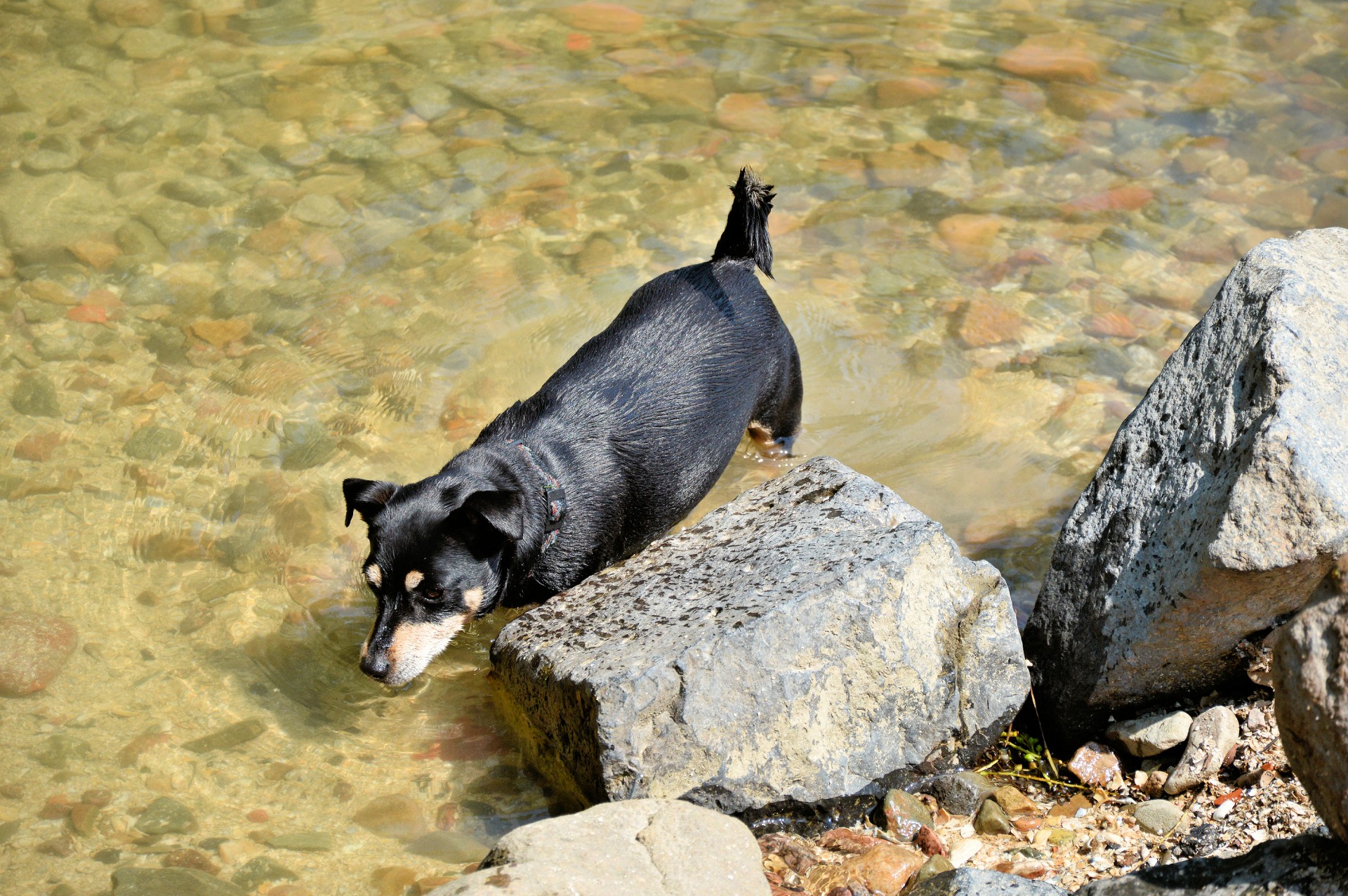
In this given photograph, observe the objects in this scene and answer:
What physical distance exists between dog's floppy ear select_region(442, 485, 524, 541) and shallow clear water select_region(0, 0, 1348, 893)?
859 millimetres

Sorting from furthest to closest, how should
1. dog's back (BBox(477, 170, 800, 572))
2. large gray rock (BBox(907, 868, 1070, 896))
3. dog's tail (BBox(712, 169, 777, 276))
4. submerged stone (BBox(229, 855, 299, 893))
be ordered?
1. dog's tail (BBox(712, 169, 777, 276))
2. dog's back (BBox(477, 170, 800, 572))
3. submerged stone (BBox(229, 855, 299, 893))
4. large gray rock (BBox(907, 868, 1070, 896))

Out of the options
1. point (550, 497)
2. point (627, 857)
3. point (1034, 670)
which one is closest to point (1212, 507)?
point (1034, 670)

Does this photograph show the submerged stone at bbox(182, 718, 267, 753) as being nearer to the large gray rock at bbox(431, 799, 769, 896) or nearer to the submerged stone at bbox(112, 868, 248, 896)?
the submerged stone at bbox(112, 868, 248, 896)

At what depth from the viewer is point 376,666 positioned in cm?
441

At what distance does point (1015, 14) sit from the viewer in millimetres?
9750

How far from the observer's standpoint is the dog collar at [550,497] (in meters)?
4.84

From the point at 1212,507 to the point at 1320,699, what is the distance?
1126mm

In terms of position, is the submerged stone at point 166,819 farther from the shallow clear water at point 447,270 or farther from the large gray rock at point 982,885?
the large gray rock at point 982,885

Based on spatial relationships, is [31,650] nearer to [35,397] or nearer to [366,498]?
[366,498]

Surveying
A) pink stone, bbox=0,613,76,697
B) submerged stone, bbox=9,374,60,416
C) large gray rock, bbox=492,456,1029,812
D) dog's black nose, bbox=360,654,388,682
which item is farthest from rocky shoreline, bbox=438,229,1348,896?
submerged stone, bbox=9,374,60,416

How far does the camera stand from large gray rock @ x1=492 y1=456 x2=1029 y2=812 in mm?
3705

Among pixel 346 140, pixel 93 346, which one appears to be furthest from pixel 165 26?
pixel 93 346

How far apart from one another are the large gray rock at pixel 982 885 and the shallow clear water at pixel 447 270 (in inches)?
63.3

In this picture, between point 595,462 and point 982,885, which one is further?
point 595,462
